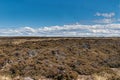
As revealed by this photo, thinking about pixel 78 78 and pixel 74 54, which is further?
pixel 74 54

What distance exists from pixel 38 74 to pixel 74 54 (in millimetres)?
10496

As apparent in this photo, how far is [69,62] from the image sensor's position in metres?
22.3

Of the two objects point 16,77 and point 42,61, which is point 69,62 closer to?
point 42,61

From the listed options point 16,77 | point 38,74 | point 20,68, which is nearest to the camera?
point 16,77

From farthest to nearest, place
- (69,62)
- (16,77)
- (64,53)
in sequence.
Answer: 1. (64,53)
2. (69,62)
3. (16,77)

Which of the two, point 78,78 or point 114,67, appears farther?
point 114,67

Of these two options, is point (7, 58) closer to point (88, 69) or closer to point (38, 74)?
point (38, 74)

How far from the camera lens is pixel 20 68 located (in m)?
19.1

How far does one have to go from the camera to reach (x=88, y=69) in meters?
20.5

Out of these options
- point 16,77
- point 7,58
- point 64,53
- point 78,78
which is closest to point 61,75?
point 78,78

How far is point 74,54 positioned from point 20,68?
33.1 feet

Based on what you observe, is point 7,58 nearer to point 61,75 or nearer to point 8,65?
point 8,65

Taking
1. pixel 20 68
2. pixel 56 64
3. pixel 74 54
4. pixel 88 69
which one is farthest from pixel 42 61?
pixel 74 54

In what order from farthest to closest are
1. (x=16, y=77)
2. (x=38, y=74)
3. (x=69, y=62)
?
(x=69, y=62)
(x=38, y=74)
(x=16, y=77)
